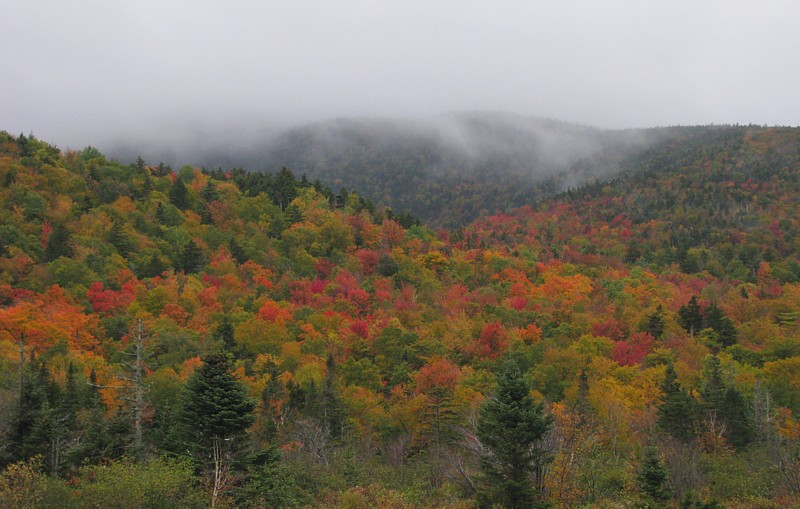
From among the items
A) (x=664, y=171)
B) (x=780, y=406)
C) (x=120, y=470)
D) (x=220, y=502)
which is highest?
(x=664, y=171)

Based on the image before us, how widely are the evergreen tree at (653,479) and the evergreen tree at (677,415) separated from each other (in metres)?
17.3

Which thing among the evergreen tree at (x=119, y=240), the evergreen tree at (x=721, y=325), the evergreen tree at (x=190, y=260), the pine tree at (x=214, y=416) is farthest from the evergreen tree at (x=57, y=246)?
the evergreen tree at (x=721, y=325)

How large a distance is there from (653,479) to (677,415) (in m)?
18.9

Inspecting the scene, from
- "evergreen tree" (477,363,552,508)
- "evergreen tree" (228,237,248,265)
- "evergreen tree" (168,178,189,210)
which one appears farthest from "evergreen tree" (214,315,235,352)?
"evergreen tree" (477,363,552,508)

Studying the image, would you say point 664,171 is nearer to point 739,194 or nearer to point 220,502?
point 739,194

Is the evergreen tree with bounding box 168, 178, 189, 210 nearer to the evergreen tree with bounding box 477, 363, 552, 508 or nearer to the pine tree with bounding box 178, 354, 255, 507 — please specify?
the pine tree with bounding box 178, 354, 255, 507

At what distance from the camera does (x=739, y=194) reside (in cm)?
15012

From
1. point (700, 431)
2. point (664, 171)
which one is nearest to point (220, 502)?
point (700, 431)

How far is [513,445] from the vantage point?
24.7 metres

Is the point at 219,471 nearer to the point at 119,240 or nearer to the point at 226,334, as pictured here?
the point at 226,334

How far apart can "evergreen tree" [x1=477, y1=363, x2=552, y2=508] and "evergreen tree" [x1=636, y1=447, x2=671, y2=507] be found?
5.45 m

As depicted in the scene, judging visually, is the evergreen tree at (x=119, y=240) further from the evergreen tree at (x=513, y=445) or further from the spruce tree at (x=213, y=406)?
the evergreen tree at (x=513, y=445)

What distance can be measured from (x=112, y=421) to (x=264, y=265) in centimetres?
5407

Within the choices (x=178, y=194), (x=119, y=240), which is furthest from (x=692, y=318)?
(x=178, y=194)
